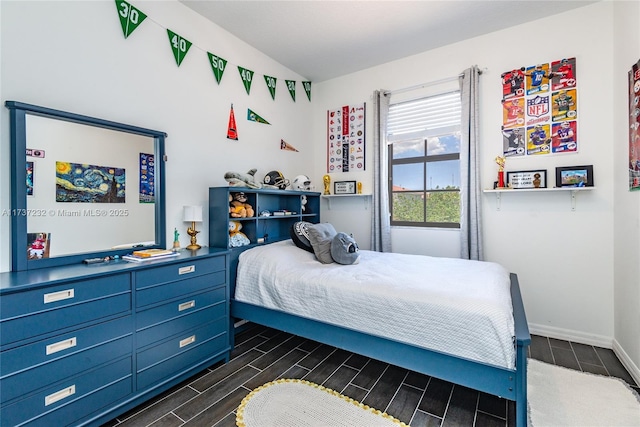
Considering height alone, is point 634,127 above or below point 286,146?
below

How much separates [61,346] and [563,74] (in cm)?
417

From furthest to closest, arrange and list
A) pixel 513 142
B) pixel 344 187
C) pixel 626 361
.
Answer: pixel 344 187 → pixel 513 142 → pixel 626 361

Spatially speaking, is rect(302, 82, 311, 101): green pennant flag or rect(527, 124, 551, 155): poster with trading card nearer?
rect(527, 124, 551, 155): poster with trading card

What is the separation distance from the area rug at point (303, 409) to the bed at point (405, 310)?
295mm

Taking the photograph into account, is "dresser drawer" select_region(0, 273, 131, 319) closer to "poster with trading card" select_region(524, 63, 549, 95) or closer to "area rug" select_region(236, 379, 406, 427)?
"area rug" select_region(236, 379, 406, 427)

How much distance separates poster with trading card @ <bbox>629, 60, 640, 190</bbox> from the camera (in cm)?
203

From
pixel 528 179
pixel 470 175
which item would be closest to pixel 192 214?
pixel 470 175

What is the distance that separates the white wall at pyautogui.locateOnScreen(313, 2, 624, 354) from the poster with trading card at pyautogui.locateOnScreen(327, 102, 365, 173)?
97 cm

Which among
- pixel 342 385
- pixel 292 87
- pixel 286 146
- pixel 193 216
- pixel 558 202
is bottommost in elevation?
pixel 342 385

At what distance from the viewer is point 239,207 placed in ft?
8.86

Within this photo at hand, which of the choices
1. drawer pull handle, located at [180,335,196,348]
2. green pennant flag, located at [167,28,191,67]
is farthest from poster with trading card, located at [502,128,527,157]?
drawer pull handle, located at [180,335,196,348]

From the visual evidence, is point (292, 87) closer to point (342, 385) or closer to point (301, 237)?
point (301, 237)

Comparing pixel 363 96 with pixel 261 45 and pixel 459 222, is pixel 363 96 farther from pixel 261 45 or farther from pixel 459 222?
pixel 459 222

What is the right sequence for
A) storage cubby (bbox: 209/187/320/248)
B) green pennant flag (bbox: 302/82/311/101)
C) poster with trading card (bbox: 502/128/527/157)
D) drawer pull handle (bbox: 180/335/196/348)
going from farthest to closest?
green pennant flag (bbox: 302/82/311/101) < poster with trading card (bbox: 502/128/527/157) < storage cubby (bbox: 209/187/320/248) < drawer pull handle (bbox: 180/335/196/348)
